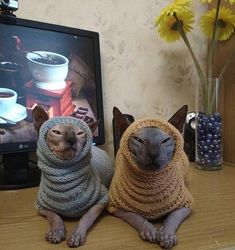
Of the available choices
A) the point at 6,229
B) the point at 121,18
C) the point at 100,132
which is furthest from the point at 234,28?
→ the point at 6,229

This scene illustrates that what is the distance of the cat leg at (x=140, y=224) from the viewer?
1.51 ft

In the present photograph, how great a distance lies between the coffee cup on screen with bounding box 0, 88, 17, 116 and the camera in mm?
717

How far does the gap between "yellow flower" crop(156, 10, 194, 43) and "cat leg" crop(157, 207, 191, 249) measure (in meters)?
0.58

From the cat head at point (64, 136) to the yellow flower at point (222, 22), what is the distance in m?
0.62

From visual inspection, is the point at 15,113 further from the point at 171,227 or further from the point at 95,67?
the point at 171,227

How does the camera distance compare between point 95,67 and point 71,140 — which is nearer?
point 71,140

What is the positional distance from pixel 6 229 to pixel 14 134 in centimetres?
28

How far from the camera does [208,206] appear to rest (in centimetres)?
60

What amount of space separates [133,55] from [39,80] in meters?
0.36

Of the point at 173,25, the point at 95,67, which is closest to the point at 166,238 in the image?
the point at 95,67

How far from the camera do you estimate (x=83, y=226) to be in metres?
0.49

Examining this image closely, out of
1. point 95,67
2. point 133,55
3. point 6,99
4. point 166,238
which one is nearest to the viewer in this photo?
point 166,238

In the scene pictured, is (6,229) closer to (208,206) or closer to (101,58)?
(208,206)

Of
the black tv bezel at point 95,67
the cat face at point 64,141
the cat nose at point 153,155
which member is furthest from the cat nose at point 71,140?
the black tv bezel at point 95,67
